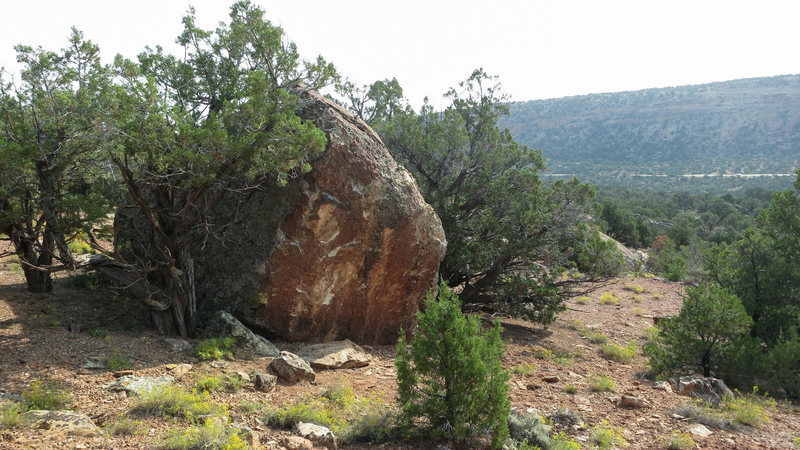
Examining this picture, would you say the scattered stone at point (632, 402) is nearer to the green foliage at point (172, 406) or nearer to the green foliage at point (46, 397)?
the green foliage at point (172, 406)

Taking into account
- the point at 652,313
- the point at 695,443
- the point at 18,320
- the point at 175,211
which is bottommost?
the point at 652,313

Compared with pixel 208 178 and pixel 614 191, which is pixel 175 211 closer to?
pixel 208 178

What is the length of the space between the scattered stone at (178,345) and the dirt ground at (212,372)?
0.09m

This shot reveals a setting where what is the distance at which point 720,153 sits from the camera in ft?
293

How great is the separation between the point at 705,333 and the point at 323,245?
691 cm

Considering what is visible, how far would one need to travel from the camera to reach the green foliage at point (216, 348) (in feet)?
21.8

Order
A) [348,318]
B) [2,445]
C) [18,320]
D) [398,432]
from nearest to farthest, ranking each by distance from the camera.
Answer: [2,445] < [398,432] < [18,320] < [348,318]

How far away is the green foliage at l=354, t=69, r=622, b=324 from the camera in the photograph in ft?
35.4

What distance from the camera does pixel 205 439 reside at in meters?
4.33

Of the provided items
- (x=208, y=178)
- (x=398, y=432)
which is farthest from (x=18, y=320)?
(x=398, y=432)

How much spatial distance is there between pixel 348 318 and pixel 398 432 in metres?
3.55

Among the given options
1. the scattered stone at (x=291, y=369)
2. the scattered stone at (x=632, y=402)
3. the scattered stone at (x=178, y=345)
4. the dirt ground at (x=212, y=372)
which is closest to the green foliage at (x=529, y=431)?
the dirt ground at (x=212, y=372)

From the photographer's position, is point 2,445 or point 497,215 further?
point 497,215

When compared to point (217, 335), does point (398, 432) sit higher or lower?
lower
